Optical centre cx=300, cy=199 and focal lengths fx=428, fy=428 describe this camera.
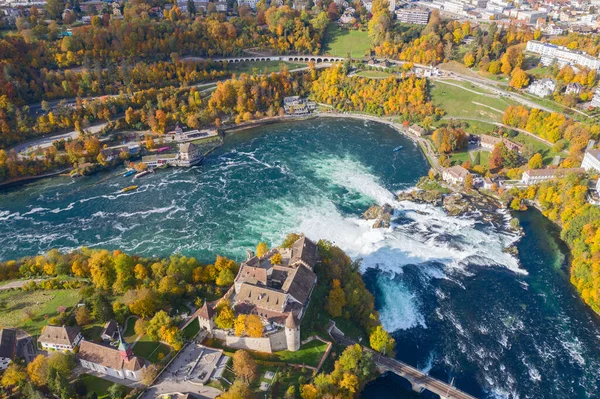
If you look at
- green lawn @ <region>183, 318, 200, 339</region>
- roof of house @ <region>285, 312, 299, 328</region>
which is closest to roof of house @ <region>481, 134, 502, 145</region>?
roof of house @ <region>285, 312, 299, 328</region>

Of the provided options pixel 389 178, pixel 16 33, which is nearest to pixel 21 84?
pixel 16 33

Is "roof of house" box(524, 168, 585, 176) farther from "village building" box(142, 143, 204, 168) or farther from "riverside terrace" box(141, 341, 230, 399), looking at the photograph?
"village building" box(142, 143, 204, 168)

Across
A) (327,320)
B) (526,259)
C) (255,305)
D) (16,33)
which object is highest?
(16,33)

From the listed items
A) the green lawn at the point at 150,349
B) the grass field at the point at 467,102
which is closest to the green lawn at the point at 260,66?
the grass field at the point at 467,102

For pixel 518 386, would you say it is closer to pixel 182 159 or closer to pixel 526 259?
pixel 526 259

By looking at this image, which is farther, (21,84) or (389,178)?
(21,84)
